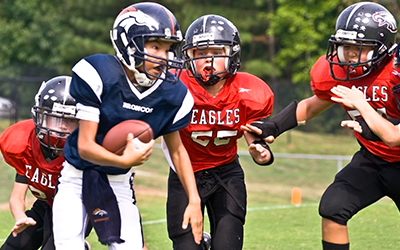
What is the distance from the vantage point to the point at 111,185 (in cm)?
374

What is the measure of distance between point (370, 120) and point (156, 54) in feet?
4.77

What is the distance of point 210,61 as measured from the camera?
14.7ft

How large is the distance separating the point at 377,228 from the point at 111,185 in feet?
13.5

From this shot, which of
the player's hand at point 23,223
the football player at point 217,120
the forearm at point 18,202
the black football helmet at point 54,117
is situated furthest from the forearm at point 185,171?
the forearm at point 18,202

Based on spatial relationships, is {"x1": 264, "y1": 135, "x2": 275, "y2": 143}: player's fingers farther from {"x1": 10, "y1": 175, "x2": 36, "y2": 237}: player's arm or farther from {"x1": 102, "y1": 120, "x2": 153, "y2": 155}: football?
{"x1": 10, "y1": 175, "x2": 36, "y2": 237}: player's arm

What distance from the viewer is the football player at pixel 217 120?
442cm

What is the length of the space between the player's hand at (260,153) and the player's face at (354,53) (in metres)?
0.88

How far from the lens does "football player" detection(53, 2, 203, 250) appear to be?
3.57 m

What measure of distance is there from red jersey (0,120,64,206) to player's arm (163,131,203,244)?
0.92m

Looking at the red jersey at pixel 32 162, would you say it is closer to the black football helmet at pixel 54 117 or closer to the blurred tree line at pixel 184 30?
the black football helmet at pixel 54 117

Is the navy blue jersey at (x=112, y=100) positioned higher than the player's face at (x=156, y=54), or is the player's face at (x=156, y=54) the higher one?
the player's face at (x=156, y=54)

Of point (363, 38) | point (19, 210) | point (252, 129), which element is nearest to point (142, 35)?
point (252, 129)

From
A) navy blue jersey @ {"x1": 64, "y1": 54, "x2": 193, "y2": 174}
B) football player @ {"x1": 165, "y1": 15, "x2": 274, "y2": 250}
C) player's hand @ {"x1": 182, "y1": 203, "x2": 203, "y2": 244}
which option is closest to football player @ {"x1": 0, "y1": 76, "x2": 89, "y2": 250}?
navy blue jersey @ {"x1": 64, "y1": 54, "x2": 193, "y2": 174}

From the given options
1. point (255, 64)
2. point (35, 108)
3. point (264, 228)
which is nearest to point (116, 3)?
point (255, 64)
